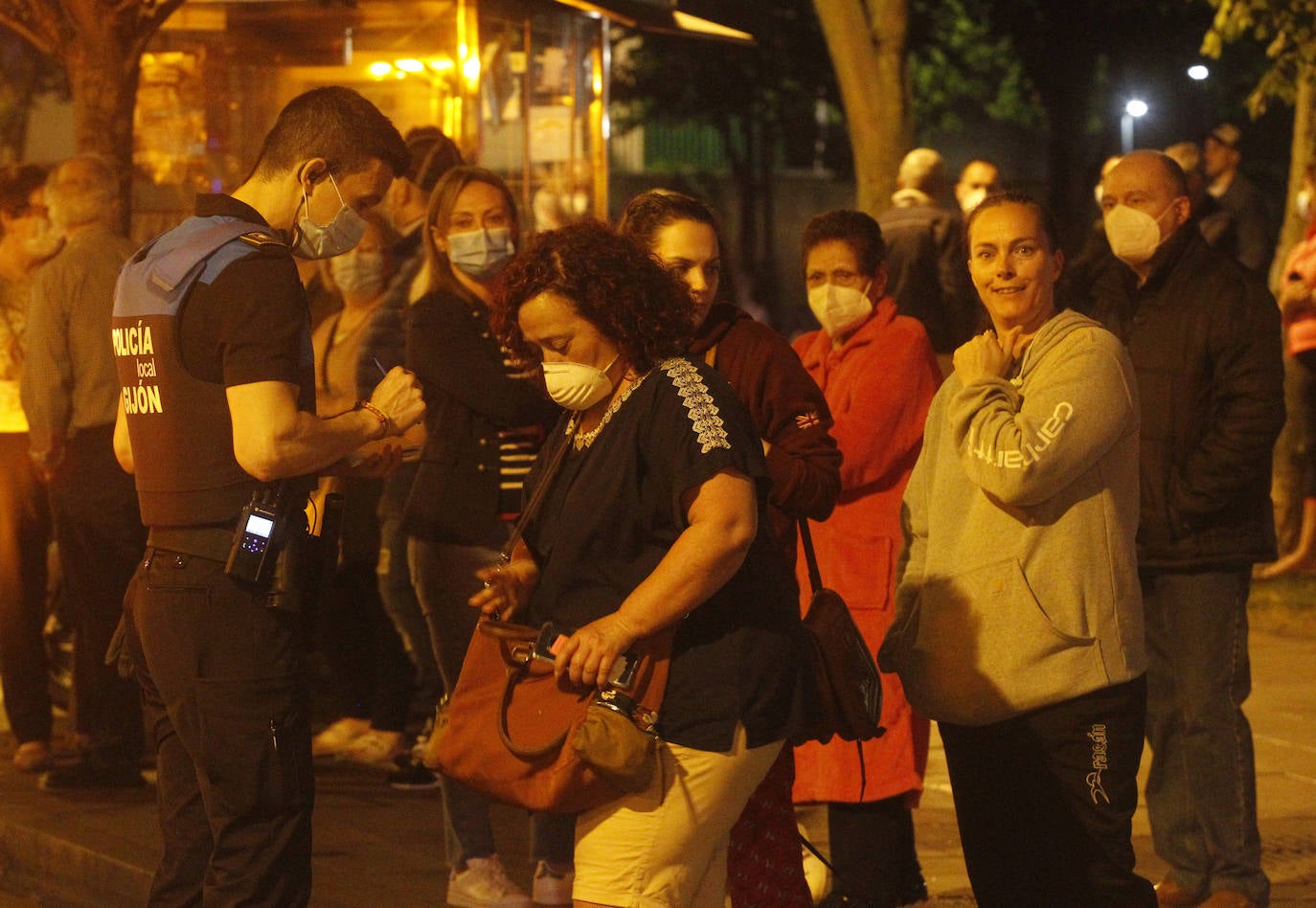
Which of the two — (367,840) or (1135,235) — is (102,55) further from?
(1135,235)

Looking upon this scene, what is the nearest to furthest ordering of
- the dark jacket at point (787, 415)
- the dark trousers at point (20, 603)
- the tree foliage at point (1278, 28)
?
the dark jacket at point (787, 415) → the dark trousers at point (20, 603) → the tree foliage at point (1278, 28)

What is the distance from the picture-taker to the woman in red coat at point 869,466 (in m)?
A: 5.59

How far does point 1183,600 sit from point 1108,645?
1.28m

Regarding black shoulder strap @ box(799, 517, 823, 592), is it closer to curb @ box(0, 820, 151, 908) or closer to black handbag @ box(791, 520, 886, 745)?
black handbag @ box(791, 520, 886, 745)

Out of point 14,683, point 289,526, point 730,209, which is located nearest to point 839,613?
point 289,526

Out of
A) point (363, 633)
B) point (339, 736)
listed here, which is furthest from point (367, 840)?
point (363, 633)

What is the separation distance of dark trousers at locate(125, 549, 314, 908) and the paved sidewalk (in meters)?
1.70

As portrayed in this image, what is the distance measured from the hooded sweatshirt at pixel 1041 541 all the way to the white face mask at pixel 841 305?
1.29 meters

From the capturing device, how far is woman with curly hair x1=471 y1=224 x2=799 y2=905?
12.6ft

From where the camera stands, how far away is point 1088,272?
339 inches

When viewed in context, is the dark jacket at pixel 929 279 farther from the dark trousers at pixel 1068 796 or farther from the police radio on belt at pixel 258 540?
the police radio on belt at pixel 258 540

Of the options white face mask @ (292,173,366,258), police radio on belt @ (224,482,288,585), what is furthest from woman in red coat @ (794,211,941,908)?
police radio on belt @ (224,482,288,585)

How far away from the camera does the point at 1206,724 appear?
565 cm

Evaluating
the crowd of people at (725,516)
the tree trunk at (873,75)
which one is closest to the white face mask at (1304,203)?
the tree trunk at (873,75)
